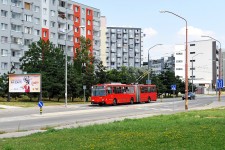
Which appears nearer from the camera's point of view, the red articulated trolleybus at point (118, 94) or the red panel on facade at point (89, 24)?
the red articulated trolleybus at point (118, 94)

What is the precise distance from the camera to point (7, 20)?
8375 centimetres

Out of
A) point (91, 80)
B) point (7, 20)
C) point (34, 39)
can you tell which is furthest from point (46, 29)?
point (91, 80)

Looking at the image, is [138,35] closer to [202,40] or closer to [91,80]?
[202,40]

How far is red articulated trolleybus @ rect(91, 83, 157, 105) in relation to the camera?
48.2 metres

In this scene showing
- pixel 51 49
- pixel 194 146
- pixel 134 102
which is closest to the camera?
pixel 194 146

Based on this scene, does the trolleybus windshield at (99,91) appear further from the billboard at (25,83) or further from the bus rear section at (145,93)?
the bus rear section at (145,93)

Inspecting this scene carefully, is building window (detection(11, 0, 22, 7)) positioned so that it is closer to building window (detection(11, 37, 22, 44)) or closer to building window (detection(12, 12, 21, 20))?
building window (detection(12, 12, 21, 20))

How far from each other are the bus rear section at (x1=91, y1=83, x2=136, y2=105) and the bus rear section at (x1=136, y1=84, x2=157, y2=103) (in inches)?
146

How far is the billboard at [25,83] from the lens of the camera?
4938 cm

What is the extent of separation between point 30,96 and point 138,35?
126559 mm

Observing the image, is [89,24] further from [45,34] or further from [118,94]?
[118,94]

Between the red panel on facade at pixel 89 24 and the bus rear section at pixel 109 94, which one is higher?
the red panel on facade at pixel 89 24

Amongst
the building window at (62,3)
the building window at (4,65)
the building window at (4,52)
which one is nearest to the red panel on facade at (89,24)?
the building window at (62,3)

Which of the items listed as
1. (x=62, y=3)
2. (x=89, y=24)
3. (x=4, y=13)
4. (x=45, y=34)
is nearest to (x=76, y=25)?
(x=89, y=24)
